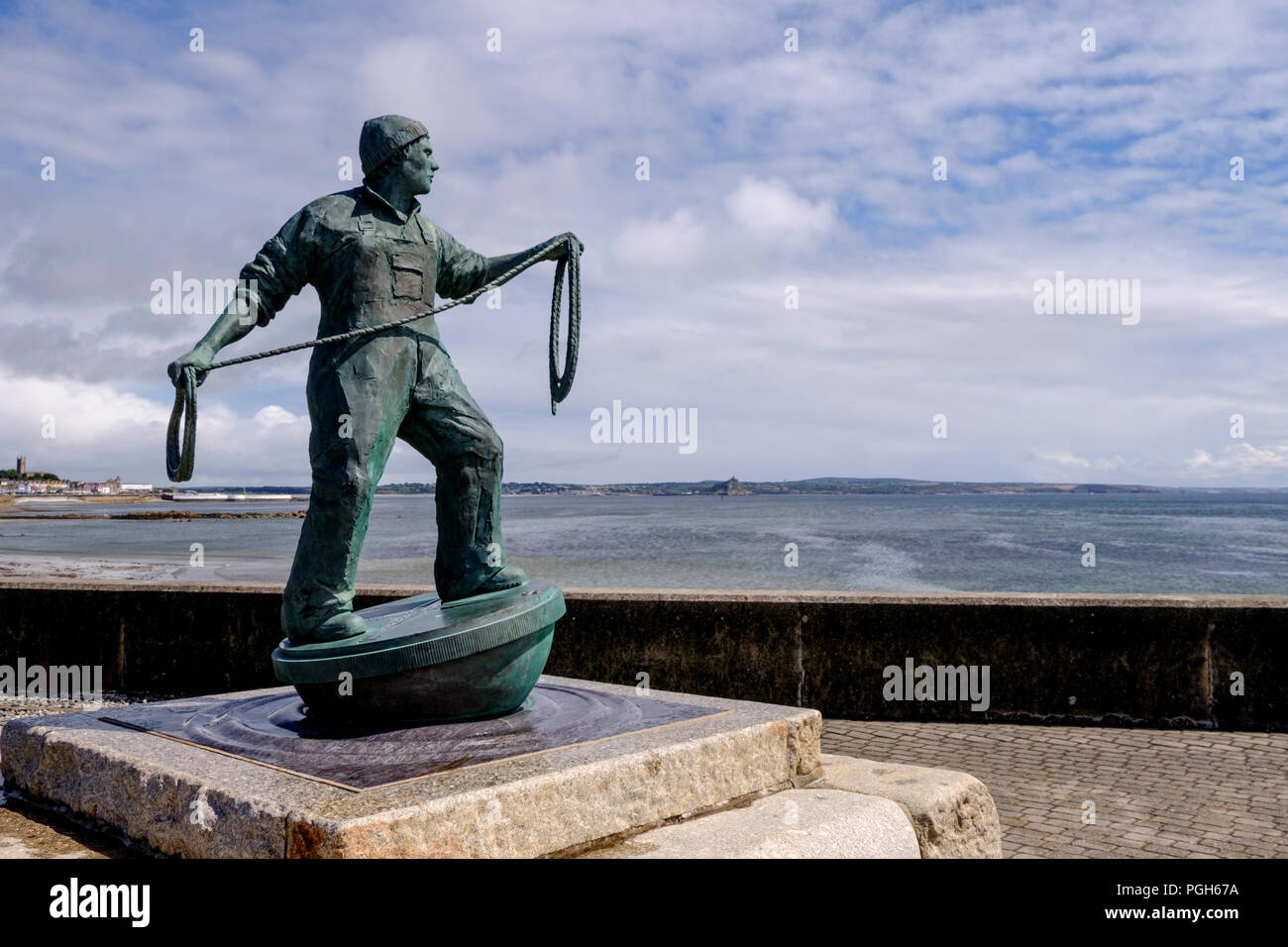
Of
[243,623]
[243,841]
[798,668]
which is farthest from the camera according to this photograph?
[243,623]

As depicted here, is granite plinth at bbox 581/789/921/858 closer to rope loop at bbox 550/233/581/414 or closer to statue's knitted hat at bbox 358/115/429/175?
rope loop at bbox 550/233/581/414

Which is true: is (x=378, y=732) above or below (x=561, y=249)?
below

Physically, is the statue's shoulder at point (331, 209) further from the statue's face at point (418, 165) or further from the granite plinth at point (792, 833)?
the granite plinth at point (792, 833)

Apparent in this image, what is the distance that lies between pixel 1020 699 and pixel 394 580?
72.6ft

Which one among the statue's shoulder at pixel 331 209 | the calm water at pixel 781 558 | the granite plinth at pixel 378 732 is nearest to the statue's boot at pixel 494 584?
the granite plinth at pixel 378 732

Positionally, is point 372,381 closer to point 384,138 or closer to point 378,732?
point 384,138

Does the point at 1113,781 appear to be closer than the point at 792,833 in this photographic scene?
No

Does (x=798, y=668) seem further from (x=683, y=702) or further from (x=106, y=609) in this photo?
(x=106, y=609)

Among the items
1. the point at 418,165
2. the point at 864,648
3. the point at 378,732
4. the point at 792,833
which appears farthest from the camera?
the point at 864,648

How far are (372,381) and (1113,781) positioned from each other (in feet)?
14.7

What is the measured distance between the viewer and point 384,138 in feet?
16.5

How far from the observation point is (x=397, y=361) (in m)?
4.88

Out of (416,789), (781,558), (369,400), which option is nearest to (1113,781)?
(416,789)
